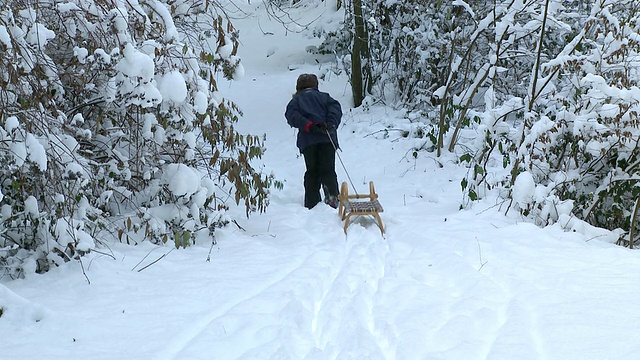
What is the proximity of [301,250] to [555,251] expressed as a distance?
2193 millimetres

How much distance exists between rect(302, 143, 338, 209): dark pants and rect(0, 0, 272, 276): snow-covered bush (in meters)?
1.99

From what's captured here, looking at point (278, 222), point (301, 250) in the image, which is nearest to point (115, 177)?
point (301, 250)

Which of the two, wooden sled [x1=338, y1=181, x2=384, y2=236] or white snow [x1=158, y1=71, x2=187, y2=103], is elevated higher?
white snow [x1=158, y1=71, x2=187, y2=103]

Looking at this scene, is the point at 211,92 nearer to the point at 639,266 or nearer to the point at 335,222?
the point at 335,222

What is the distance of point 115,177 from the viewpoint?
5.04 metres

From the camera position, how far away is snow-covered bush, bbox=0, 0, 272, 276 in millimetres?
4027

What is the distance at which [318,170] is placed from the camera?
313 inches

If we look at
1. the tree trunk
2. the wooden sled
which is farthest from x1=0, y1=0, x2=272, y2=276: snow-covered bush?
Result: the tree trunk

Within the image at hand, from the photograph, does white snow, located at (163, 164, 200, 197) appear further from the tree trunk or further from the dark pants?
the tree trunk

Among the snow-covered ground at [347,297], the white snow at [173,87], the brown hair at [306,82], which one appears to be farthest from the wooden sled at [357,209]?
the white snow at [173,87]

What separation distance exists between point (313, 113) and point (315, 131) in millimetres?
230

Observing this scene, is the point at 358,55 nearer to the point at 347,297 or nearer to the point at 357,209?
the point at 357,209

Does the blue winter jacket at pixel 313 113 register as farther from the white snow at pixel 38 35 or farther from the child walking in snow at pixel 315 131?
the white snow at pixel 38 35

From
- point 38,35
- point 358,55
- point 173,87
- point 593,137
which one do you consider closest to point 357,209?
point 593,137
